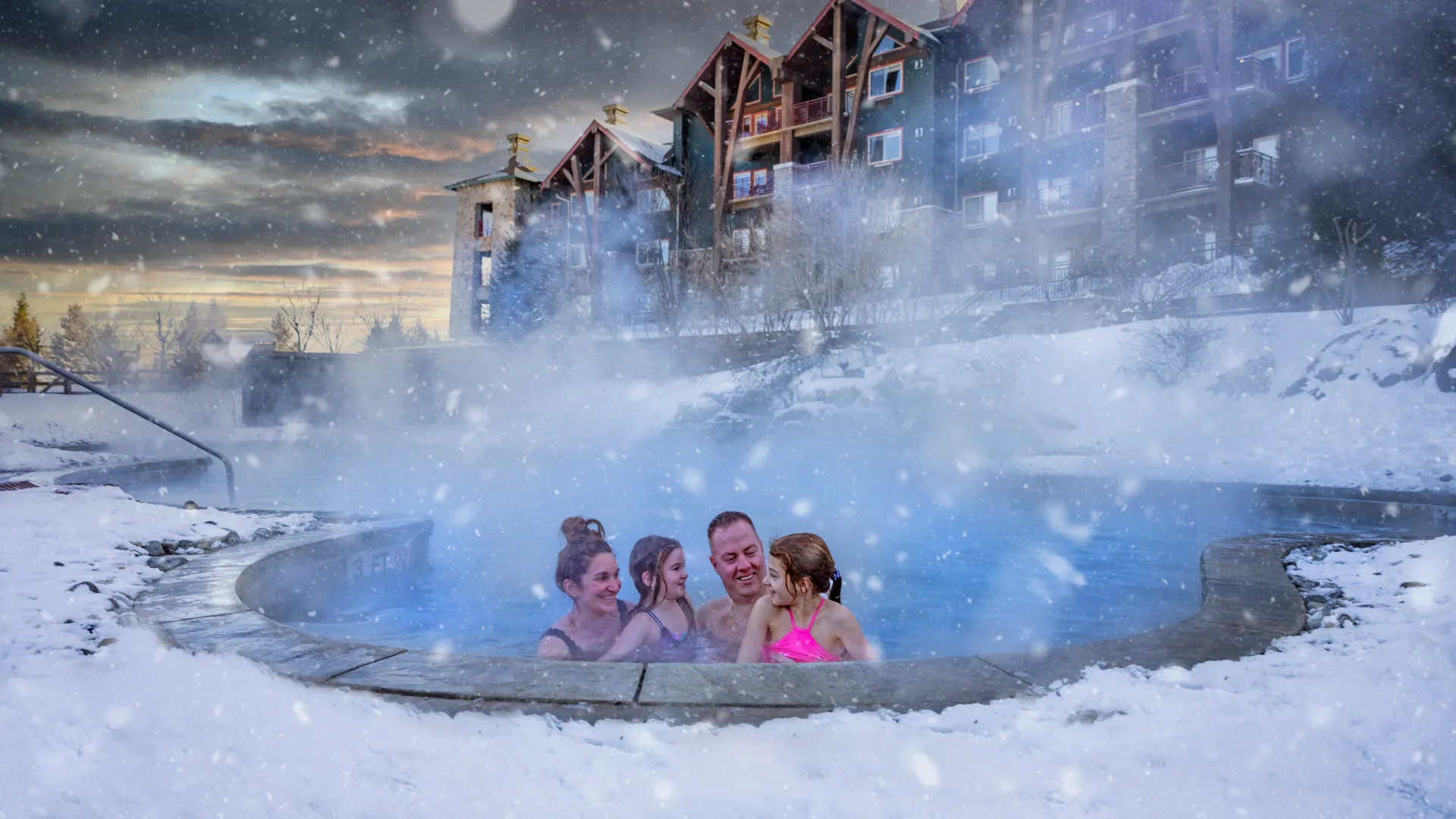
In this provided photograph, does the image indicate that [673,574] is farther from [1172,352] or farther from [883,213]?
[883,213]

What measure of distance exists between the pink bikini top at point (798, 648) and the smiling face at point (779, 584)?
122 mm

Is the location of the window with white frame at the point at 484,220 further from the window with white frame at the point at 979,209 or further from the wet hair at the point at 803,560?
the wet hair at the point at 803,560

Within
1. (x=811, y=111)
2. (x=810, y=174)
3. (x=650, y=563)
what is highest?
(x=811, y=111)

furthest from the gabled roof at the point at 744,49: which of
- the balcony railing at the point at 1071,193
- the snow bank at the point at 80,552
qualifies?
the snow bank at the point at 80,552

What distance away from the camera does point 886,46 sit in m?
26.4

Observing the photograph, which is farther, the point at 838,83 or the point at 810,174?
the point at 810,174

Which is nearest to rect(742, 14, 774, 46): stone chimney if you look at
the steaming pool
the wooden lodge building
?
the wooden lodge building

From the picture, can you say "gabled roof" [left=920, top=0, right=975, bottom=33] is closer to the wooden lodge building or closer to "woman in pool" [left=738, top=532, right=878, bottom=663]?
the wooden lodge building

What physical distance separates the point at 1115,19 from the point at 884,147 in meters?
6.99

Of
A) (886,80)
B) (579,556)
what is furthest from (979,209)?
(579,556)

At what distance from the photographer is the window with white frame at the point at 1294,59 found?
21.4 meters

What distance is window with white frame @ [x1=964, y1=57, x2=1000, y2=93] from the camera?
25.4m

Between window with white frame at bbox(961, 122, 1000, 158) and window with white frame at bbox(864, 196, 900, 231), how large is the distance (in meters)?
3.31

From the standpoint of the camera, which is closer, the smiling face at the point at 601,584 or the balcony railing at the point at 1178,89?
the smiling face at the point at 601,584
